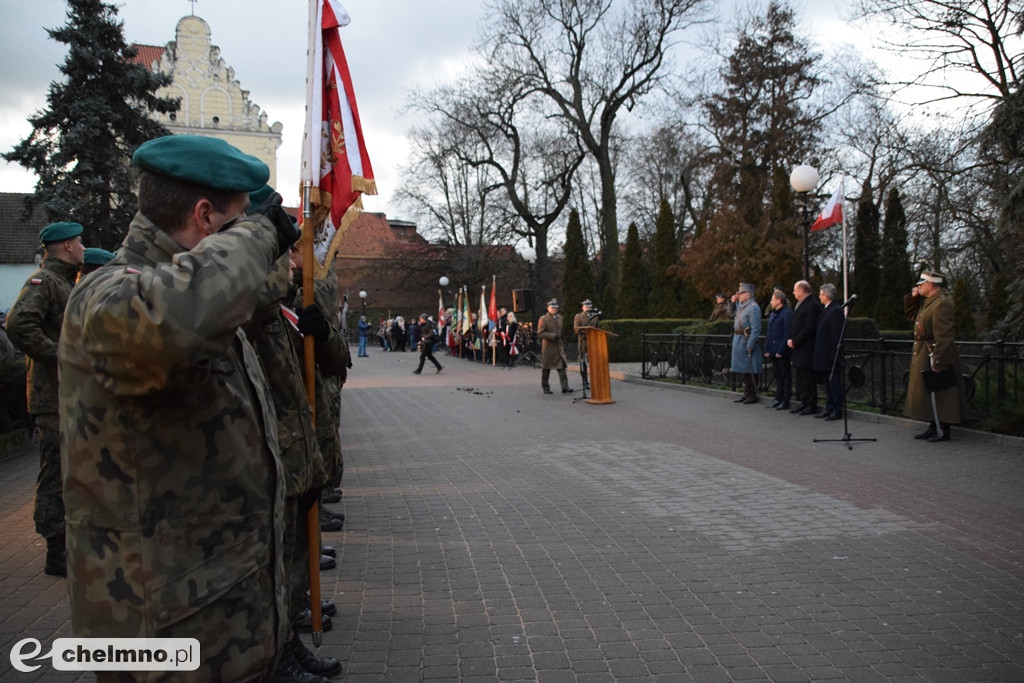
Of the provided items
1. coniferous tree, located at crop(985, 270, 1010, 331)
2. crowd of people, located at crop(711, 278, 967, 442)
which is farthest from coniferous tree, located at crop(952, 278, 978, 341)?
crowd of people, located at crop(711, 278, 967, 442)

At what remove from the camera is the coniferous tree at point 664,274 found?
3875cm

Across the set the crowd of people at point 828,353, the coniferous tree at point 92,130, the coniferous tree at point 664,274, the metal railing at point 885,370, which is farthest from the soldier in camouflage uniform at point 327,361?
the coniferous tree at point 664,274

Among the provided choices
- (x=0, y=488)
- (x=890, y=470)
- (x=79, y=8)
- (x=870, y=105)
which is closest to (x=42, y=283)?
(x=0, y=488)

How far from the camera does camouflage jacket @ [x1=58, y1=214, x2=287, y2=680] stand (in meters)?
1.68

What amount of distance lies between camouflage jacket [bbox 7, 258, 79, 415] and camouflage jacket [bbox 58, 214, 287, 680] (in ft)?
12.1

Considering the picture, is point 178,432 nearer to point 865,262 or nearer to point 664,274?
point 865,262

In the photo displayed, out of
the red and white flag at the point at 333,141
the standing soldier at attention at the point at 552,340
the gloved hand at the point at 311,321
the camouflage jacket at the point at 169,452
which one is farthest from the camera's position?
the standing soldier at attention at the point at 552,340

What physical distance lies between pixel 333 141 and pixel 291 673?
239cm

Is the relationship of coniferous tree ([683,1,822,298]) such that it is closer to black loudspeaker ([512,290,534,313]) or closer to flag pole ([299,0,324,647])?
black loudspeaker ([512,290,534,313])

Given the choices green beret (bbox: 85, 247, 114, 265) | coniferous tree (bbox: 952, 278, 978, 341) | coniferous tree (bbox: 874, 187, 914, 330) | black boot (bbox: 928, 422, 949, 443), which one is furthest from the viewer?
coniferous tree (bbox: 874, 187, 914, 330)

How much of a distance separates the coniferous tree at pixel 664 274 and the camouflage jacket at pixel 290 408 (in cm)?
3585

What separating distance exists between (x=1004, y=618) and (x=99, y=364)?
174 inches

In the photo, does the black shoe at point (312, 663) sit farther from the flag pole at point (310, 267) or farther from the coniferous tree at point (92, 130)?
the coniferous tree at point (92, 130)

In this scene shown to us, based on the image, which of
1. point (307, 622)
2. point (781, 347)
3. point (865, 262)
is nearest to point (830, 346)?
point (781, 347)
